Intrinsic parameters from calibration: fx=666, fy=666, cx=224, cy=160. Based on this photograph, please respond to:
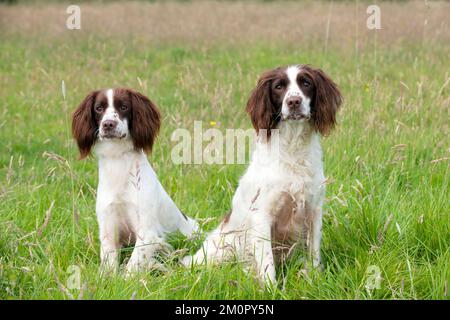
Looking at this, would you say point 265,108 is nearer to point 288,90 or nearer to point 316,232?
point 288,90

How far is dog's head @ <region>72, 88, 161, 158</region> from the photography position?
393 cm

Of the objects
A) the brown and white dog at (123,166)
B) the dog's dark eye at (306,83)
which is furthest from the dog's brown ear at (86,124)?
the dog's dark eye at (306,83)

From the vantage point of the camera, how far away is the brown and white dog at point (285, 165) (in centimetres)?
370

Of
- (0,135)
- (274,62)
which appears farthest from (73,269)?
(274,62)

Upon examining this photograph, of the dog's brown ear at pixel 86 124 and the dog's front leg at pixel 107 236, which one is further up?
the dog's brown ear at pixel 86 124

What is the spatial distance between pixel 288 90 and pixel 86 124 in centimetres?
124

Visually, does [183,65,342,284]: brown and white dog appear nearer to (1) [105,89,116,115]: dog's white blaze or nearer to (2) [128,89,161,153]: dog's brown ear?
(2) [128,89,161,153]: dog's brown ear


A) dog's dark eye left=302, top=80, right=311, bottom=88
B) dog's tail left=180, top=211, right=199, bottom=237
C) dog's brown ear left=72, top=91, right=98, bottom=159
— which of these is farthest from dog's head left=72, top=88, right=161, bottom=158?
dog's dark eye left=302, top=80, right=311, bottom=88

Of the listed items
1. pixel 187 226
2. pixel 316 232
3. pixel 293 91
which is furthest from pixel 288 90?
pixel 187 226

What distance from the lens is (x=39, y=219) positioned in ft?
14.3

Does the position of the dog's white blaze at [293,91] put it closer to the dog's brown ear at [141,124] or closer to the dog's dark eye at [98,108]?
the dog's brown ear at [141,124]

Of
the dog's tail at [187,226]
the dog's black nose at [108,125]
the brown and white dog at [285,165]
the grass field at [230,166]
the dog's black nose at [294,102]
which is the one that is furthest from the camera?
the dog's tail at [187,226]

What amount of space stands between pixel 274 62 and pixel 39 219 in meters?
5.74
